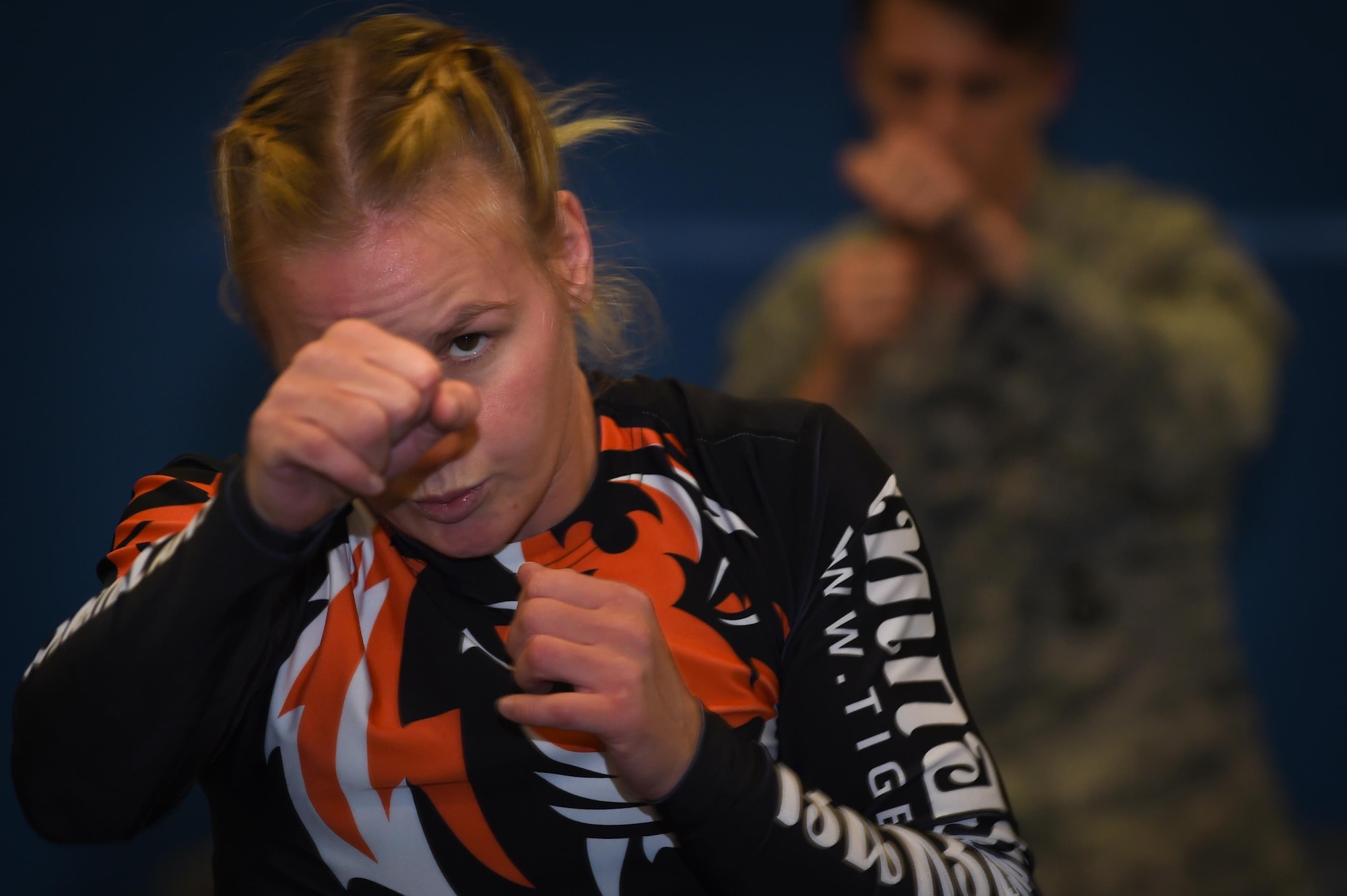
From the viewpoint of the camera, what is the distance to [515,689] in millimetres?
644

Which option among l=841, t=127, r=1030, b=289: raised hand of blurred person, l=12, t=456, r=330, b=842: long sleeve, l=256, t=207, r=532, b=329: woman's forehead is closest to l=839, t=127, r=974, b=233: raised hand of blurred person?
l=841, t=127, r=1030, b=289: raised hand of blurred person

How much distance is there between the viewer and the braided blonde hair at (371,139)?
0.61 meters

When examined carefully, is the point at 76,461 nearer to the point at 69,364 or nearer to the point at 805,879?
the point at 69,364

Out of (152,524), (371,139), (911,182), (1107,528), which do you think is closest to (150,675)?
(152,524)

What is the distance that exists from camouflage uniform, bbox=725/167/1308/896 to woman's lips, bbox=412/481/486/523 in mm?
879

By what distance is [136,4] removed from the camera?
1441 mm

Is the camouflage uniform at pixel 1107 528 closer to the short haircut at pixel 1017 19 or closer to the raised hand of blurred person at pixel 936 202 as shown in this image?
the raised hand of blurred person at pixel 936 202

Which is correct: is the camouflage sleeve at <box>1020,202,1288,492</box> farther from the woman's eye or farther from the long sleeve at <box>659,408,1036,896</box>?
the woman's eye

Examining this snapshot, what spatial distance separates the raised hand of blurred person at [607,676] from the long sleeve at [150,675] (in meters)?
0.12

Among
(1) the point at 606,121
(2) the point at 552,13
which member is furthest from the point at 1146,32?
(1) the point at 606,121

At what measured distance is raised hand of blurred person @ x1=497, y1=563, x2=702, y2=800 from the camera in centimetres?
53

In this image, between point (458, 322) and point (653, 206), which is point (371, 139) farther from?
point (653, 206)

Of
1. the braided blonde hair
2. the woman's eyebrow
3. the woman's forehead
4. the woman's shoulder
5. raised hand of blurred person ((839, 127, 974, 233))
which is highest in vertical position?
the braided blonde hair

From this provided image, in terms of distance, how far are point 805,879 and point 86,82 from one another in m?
1.31
